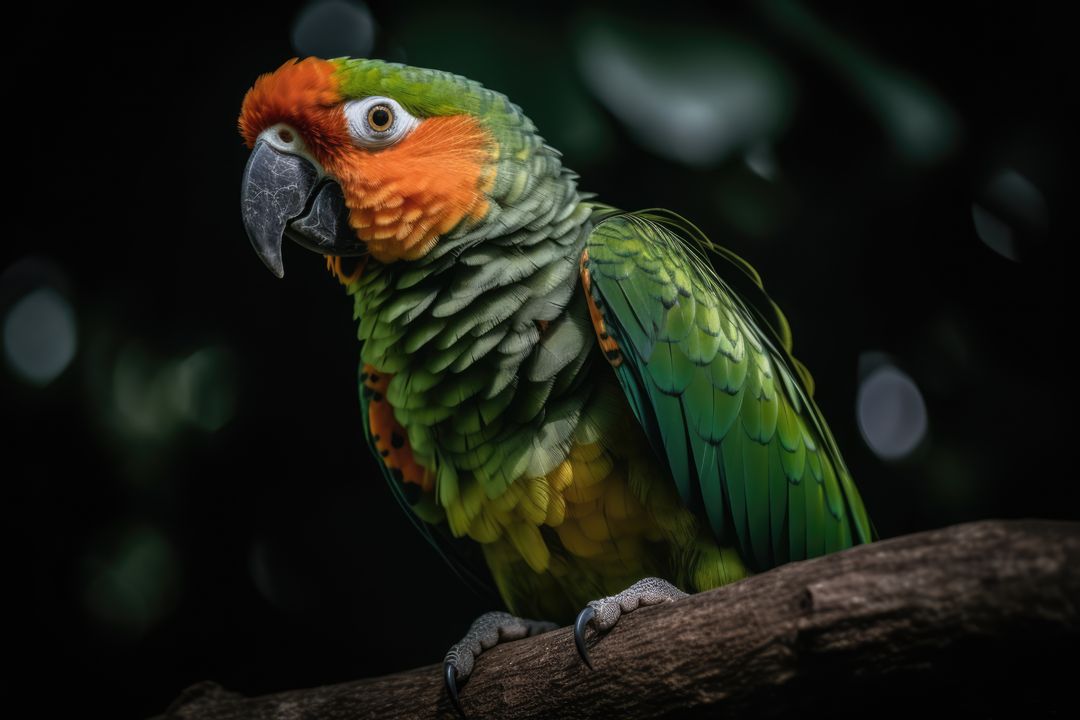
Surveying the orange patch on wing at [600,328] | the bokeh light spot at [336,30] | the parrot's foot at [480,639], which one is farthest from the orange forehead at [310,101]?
the parrot's foot at [480,639]

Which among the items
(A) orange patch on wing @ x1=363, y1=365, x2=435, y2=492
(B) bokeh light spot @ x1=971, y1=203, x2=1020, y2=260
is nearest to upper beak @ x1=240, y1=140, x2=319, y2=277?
(A) orange patch on wing @ x1=363, y1=365, x2=435, y2=492

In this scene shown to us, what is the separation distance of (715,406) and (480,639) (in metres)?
0.64

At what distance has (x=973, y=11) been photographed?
2.03 meters

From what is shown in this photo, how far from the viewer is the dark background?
203cm

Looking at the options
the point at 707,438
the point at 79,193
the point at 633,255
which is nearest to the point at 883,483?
the point at 707,438

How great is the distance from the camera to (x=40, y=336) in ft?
7.59

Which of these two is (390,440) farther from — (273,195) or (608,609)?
(608,609)

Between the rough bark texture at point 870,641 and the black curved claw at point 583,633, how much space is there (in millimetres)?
19

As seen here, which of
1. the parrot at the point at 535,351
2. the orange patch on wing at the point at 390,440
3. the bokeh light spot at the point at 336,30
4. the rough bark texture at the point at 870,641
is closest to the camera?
the rough bark texture at the point at 870,641

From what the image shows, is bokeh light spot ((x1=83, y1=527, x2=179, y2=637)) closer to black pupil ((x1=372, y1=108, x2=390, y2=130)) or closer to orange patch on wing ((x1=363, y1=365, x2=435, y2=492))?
orange patch on wing ((x1=363, y1=365, x2=435, y2=492))

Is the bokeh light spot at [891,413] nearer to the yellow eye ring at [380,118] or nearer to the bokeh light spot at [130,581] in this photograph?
the yellow eye ring at [380,118]

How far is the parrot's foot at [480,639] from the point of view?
1516 mm

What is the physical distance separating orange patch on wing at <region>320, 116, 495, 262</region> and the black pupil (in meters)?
0.06

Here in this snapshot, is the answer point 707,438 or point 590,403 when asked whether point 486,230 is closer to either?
point 590,403
